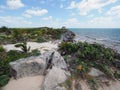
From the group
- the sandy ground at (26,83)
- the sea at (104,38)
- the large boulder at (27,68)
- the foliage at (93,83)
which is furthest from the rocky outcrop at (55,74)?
the sea at (104,38)

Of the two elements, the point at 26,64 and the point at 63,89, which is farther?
the point at 26,64

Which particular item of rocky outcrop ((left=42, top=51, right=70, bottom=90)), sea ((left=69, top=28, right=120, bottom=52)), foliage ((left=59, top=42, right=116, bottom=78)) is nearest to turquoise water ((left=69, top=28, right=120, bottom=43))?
sea ((left=69, top=28, right=120, bottom=52))

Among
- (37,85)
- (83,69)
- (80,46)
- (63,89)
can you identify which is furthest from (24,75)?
(80,46)

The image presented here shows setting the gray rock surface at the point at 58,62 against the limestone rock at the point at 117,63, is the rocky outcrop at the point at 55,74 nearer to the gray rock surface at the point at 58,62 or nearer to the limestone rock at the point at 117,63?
the gray rock surface at the point at 58,62

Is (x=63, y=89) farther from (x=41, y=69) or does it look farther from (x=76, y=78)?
(x=41, y=69)

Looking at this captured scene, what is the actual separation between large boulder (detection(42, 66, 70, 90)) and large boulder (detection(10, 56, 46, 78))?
665mm

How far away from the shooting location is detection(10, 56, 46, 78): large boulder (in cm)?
617

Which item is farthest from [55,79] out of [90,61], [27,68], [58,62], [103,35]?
[103,35]

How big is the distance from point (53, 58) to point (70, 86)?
205 centimetres

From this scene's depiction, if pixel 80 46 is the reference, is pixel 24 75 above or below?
below

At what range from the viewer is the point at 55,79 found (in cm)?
557

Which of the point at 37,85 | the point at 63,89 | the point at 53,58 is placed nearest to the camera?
the point at 63,89

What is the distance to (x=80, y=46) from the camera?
860cm

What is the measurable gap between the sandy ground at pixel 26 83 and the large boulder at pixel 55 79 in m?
0.38
